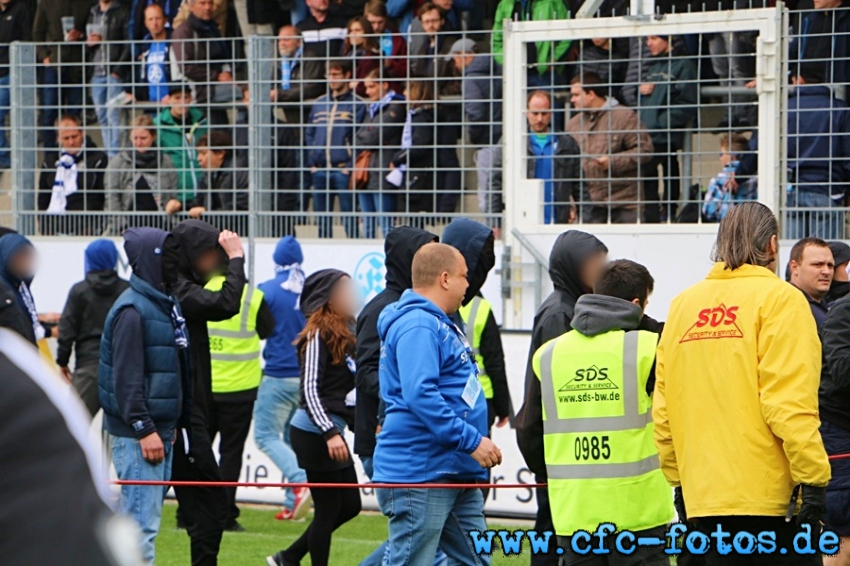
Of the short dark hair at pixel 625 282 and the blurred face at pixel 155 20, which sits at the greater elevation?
the blurred face at pixel 155 20

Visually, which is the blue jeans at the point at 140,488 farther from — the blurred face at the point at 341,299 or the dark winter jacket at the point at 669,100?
the dark winter jacket at the point at 669,100

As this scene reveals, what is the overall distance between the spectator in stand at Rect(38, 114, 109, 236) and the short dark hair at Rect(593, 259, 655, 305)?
6955mm

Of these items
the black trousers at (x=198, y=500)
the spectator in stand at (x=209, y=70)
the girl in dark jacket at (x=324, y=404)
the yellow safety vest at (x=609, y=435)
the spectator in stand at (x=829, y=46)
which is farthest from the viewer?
the spectator in stand at (x=209, y=70)

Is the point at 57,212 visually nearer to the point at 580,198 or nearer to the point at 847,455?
the point at 580,198

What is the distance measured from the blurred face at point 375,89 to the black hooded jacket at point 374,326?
3953 mm

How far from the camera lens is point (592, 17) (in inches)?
389

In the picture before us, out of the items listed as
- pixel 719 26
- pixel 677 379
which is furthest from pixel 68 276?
pixel 677 379

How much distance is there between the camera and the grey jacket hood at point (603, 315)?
5227 mm

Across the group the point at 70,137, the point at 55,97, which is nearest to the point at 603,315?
the point at 70,137

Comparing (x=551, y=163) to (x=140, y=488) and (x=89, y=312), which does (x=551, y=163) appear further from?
(x=140, y=488)

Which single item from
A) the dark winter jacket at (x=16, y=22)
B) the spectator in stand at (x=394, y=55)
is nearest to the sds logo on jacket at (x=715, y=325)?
the spectator in stand at (x=394, y=55)

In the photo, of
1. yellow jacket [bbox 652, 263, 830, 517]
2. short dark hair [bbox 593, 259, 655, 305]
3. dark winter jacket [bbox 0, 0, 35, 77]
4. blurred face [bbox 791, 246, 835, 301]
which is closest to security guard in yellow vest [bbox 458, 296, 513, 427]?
blurred face [bbox 791, 246, 835, 301]

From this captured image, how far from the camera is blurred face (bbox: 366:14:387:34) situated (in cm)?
1264

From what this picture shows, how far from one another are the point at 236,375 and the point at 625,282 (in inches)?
186
